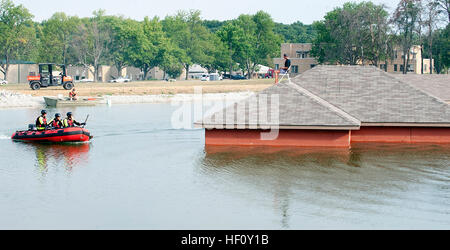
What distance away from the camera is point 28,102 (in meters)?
70.4

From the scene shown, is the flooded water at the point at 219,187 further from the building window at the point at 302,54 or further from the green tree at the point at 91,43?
the green tree at the point at 91,43

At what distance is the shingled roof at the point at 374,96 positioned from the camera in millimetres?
30812

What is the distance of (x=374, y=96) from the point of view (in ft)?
108

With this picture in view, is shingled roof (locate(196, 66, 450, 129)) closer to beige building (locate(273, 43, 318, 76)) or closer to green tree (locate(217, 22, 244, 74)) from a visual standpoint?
beige building (locate(273, 43, 318, 76))

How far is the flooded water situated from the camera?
681 inches

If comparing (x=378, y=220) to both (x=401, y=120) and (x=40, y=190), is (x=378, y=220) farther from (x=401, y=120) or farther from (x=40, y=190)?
(x=401, y=120)

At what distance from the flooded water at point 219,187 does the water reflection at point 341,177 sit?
0.04 m

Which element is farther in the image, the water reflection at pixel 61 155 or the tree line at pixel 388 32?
the tree line at pixel 388 32

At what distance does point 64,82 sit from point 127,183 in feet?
198

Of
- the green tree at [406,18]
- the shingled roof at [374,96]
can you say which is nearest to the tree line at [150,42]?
the green tree at [406,18]

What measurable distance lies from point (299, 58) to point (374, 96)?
100881 mm

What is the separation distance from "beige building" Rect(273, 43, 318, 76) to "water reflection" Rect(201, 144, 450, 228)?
101507mm

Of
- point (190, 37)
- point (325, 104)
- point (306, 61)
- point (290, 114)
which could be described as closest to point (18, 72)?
point (190, 37)

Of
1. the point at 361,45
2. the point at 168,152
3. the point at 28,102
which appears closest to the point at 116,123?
the point at 168,152
